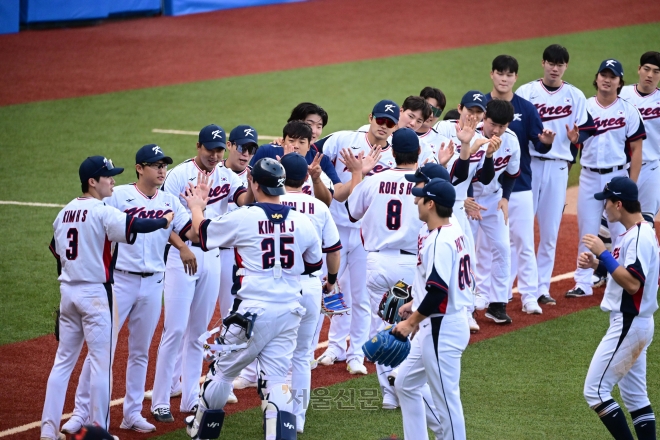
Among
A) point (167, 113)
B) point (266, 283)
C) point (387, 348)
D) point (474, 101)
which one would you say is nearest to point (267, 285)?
point (266, 283)

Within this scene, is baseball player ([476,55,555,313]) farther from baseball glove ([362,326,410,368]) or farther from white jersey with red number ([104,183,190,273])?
white jersey with red number ([104,183,190,273])

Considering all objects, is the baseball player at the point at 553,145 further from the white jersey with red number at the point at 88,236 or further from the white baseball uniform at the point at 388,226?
the white jersey with red number at the point at 88,236

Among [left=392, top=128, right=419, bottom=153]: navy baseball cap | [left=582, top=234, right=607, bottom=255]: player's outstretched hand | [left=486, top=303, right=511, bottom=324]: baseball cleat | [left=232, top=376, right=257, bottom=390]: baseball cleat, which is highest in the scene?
[left=392, top=128, right=419, bottom=153]: navy baseball cap

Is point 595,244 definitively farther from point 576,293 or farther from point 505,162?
point 576,293

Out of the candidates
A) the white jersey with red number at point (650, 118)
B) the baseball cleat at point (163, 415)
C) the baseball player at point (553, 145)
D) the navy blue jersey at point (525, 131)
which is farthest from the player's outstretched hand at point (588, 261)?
the white jersey with red number at point (650, 118)

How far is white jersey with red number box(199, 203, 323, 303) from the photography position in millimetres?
5367

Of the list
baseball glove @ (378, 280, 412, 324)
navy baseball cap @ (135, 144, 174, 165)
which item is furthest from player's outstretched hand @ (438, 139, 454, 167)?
navy baseball cap @ (135, 144, 174, 165)

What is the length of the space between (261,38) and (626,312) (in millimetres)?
17293

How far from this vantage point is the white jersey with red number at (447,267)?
5164 mm

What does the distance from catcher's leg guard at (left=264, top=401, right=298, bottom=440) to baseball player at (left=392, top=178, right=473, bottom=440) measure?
31.5 inches

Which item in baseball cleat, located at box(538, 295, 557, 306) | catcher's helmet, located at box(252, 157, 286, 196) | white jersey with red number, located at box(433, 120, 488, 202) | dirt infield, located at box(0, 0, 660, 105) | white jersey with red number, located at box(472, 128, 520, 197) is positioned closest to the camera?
catcher's helmet, located at box(252, 157, 286, 196)

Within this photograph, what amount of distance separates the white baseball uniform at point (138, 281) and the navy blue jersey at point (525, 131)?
3.65 metres

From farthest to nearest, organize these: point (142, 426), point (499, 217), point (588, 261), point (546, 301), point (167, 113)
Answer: point (167, 113) < point (546, 301) < point (499, 217) < point (142, 426) < point (588, 261)

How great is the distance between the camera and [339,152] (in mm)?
7406
